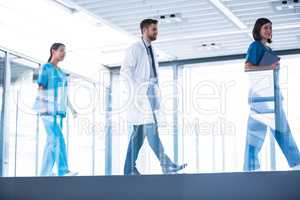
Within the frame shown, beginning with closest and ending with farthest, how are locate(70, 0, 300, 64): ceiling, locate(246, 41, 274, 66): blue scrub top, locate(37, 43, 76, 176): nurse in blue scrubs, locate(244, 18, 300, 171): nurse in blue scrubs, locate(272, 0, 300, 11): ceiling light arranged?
locate(244, 18, 300, 171): nurse in blue scrubs
locate(246, 41, 274, 66): blue scrub top
locate(37, 43, 76, 176): nurse in blue scrubs
locate(272, 0, 300, 11): ceiling light
locate(70, 0, 300, 64): ceiling

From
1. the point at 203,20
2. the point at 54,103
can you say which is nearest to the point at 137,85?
the point at 54,103

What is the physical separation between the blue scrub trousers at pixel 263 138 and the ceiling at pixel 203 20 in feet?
14.2

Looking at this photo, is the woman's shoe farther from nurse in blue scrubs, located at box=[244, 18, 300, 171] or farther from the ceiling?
the ceiling

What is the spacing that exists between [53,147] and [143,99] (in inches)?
51.5

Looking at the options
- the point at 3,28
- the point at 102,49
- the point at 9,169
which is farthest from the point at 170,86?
the point at 102,49

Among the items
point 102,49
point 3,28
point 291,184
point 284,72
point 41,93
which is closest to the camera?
point 291,184

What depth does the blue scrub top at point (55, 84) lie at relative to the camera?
21.8 ft

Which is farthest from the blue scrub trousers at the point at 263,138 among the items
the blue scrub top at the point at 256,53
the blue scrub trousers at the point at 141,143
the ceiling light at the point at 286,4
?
the ceiling light at the point at 286,4

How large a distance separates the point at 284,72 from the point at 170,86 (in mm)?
1175

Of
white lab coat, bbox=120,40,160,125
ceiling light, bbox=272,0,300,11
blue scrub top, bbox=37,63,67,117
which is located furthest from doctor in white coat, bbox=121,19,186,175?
ceiling light, bbox=272,0,300,11

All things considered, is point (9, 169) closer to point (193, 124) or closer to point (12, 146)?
point (12, 146)

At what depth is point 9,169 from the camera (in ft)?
22.2

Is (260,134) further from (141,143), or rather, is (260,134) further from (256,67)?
(141,143)

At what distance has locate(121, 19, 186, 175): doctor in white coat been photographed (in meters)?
5.89
